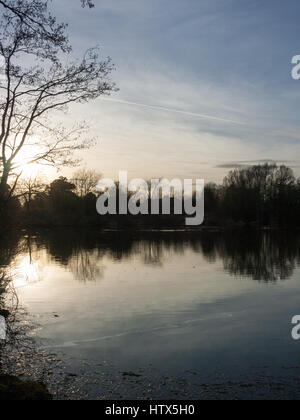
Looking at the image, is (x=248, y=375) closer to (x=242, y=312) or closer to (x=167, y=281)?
(x=242, y=312)

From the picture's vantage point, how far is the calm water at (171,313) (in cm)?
1005

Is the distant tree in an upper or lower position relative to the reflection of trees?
upper

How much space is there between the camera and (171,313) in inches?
577

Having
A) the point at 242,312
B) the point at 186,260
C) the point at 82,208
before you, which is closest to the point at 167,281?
the point at 242,312

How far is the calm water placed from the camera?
10047 mm

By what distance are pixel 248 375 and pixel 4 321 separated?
7.18 metres
